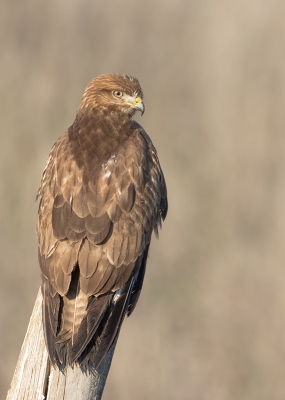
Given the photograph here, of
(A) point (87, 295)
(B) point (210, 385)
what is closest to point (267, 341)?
Answer: (B) point (210, 385)

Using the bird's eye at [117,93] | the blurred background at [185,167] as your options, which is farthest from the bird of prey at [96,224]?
the blurred background at [185,167]

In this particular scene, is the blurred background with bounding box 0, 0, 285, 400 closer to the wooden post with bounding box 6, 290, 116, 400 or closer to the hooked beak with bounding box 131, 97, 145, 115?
the hooked beak with bounding box 131, 97, 145, 115

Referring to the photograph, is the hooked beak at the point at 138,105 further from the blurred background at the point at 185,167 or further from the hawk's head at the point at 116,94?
the blurred background at the point at 185,167

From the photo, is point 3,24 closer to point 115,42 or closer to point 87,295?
point 115,42

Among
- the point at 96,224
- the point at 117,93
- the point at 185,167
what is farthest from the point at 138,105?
the point at 185,167

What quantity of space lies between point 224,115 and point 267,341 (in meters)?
2.59

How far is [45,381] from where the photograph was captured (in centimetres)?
409

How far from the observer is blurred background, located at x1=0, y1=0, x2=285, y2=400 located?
26.2 feet

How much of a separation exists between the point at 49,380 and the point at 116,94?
2.33 m

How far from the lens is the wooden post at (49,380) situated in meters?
4.03

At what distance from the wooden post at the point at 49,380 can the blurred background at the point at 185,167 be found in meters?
→ 3.73

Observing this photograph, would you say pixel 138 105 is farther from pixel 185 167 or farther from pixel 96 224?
pixel 185 167

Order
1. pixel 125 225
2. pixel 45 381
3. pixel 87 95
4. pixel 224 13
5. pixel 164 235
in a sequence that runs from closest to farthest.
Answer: pixel 45 381 < pixel 125 225 < pixel 87 95 < pixel 164 235 < pixel 224 13

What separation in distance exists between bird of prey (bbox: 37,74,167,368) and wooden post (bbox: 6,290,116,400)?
6cm
